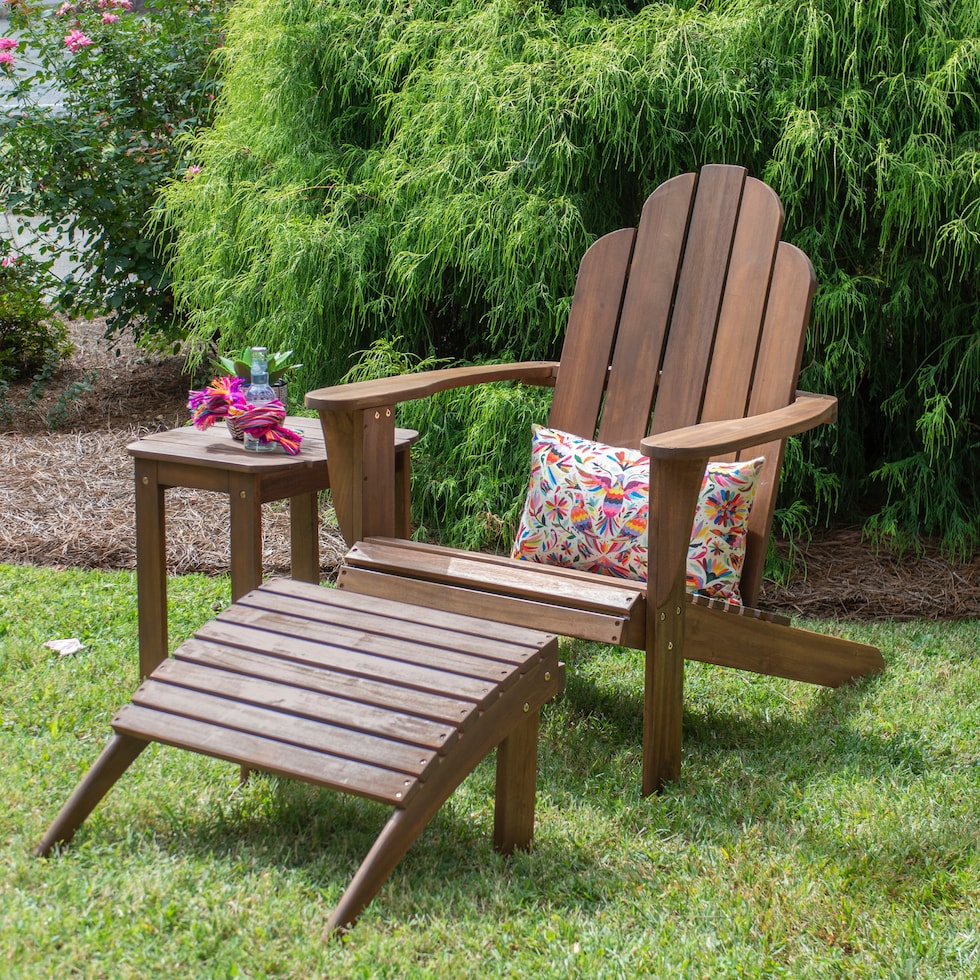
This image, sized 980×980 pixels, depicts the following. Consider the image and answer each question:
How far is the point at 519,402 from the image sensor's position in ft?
11.1

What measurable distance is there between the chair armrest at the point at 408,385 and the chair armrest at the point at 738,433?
538 millimetres

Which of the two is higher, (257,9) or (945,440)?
(257,9)

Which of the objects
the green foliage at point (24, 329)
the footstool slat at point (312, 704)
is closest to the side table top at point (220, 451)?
the footstool slat at point (312, 704)

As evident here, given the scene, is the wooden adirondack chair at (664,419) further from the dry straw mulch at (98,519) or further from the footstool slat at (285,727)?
the dry straw mulch at (98,519)

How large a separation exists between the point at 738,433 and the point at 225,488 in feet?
3.37

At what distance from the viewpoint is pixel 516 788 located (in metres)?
→ 1.90

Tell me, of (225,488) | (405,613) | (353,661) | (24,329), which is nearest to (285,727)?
(353,661)

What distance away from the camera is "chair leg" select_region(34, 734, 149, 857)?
1.84m

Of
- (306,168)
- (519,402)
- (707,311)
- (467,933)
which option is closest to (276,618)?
(467,933)

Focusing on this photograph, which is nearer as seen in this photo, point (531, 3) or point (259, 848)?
point (259, 848)

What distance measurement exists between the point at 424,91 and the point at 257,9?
0.84 metres

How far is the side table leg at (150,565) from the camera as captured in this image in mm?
2406

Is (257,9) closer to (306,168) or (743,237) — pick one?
(306,168)

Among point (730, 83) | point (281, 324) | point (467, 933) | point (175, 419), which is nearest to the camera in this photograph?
point (467, 933)
